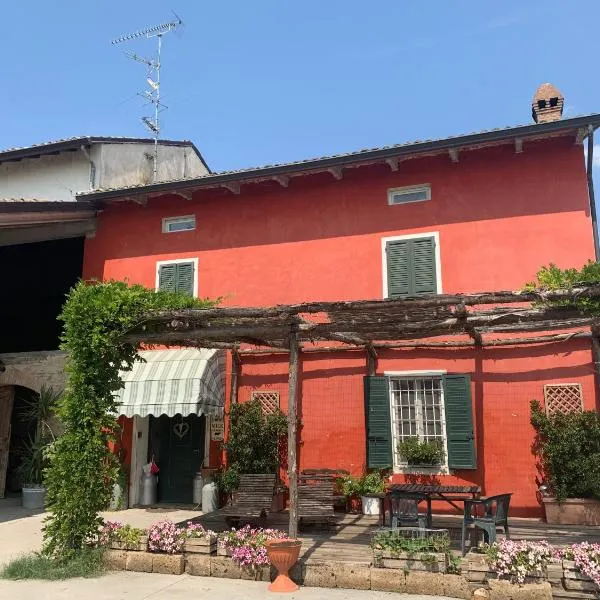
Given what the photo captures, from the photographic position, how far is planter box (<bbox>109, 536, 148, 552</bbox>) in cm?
748

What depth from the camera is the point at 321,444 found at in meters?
10.9

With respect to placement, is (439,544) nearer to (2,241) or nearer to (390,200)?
(390,200)

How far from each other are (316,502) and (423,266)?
4.69 metres

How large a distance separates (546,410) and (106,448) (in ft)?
23.5

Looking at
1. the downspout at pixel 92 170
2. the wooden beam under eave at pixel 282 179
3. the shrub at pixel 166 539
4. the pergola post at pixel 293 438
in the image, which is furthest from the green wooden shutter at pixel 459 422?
the downspout at pixel 92 170

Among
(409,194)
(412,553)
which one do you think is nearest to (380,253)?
(409,194)

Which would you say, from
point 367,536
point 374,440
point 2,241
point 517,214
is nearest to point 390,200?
point 517,214

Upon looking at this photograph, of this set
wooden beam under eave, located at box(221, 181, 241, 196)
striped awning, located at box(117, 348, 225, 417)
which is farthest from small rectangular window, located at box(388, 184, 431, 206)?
striped awning, located at box(117, 348, 225, 417)

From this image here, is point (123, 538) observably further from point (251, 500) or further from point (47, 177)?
point (47, 177)

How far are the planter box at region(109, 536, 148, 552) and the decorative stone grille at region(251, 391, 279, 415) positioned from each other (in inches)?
159

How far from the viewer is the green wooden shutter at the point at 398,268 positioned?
10.7 metres

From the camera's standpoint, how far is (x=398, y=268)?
35.3 feet

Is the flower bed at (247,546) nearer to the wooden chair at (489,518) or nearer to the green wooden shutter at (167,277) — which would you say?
the wooden chair at (489,518)

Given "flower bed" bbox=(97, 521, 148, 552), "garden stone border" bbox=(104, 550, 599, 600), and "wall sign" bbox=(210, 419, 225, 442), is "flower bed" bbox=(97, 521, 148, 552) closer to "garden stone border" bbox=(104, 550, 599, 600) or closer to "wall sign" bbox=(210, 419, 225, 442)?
"garden stone border" bbox=(104, 550, 599, 600)
